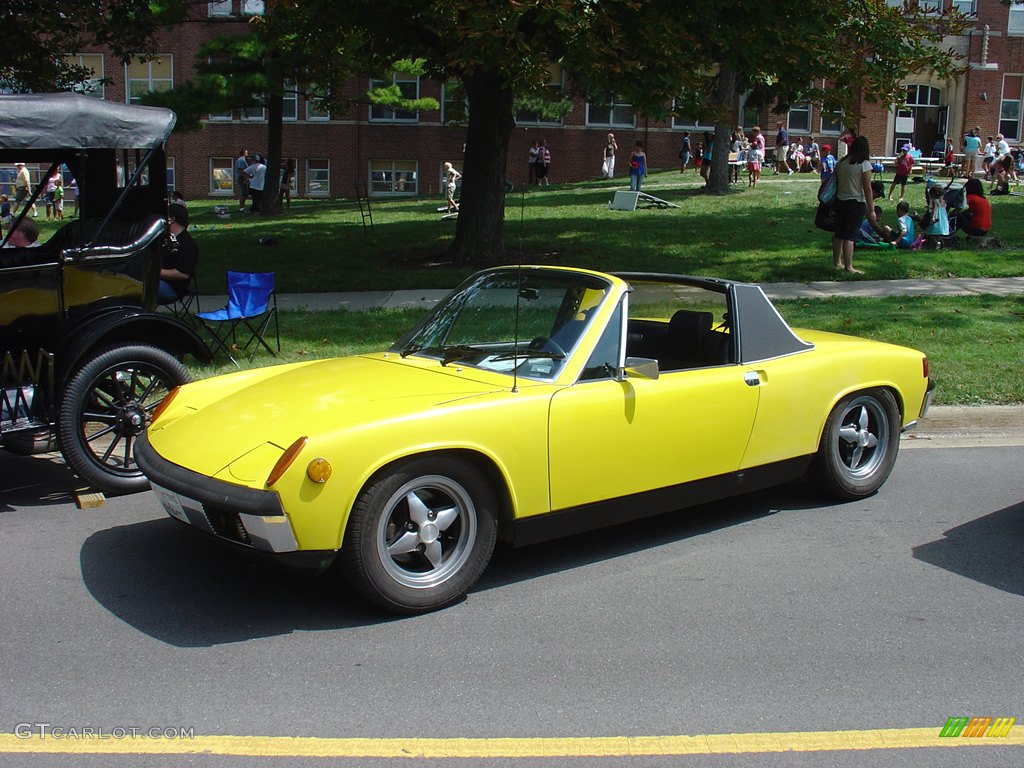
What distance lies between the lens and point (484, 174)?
15.9m

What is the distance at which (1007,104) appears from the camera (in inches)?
1743

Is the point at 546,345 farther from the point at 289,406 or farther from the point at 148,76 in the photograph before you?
the point at 148,76

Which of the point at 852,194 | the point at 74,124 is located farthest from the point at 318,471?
the point at 852,194

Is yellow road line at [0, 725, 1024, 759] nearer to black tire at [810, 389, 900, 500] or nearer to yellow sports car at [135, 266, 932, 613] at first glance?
yellow sports car at [135, 266, 932, 613]

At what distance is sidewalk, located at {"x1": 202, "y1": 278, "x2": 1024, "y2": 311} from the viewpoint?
42.0ft

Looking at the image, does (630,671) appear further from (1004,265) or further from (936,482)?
(1004,265)

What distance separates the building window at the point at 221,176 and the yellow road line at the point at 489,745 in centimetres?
4071

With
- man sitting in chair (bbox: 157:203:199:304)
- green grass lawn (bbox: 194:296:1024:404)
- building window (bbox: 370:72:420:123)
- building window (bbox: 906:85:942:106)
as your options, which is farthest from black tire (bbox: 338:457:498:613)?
building window (bbox: 906:85:942:106)

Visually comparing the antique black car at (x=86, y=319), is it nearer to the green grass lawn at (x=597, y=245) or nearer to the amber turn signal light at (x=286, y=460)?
the amber turn signal light at (x=286, y=460)

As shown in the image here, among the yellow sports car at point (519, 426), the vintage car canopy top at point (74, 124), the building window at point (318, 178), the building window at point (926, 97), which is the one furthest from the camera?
the building window at point (926, 97)

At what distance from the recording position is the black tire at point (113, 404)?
6.14m

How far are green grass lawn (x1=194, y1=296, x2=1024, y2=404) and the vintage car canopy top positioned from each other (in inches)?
112

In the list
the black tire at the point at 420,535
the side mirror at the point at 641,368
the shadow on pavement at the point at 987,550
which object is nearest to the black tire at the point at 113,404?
the black tire at the point at 420,535

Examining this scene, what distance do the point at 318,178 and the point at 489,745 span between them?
41.4 metres
